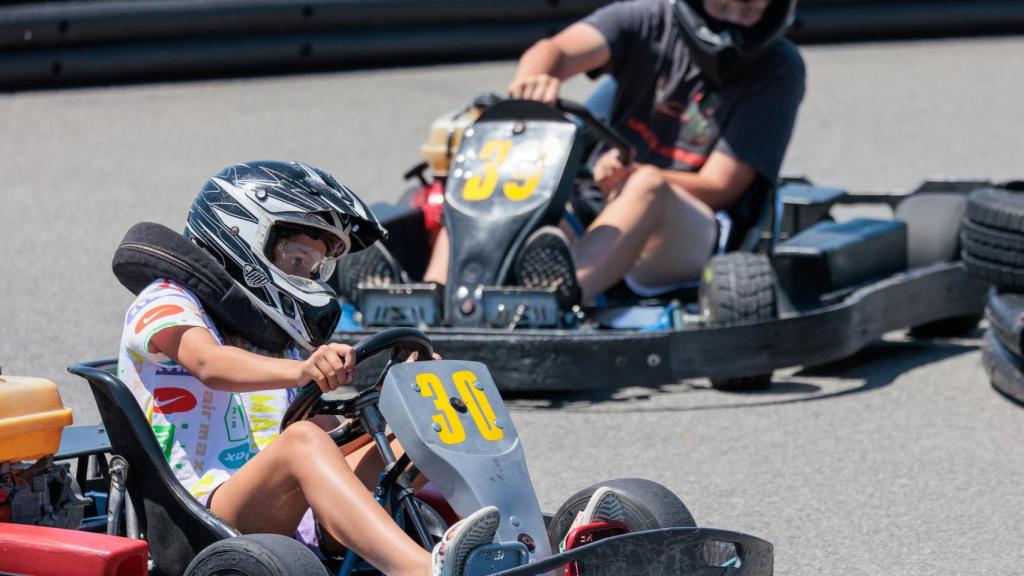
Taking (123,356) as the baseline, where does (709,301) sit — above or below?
below

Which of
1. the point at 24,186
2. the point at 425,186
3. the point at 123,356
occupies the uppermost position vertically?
the point at 123,356

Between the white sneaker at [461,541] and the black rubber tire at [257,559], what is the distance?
8.0 inches

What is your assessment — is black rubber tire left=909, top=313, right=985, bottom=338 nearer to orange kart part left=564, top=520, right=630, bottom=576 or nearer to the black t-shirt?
the black t-shirt

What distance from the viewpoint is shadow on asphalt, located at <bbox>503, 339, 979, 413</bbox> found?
5039 mm

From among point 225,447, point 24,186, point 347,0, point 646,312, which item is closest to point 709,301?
point 646,312

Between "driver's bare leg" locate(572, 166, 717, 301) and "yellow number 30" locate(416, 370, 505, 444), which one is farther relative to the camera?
"driver's bare leg" locate(572, 166, 717, 301)

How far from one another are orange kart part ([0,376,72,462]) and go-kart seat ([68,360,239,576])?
3.1 inches

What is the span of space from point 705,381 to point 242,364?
8.88 feet

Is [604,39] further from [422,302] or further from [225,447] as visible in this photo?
[225,447]

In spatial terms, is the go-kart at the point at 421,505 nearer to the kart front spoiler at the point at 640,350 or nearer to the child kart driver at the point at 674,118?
the kart front spoiler at the point at 640,350

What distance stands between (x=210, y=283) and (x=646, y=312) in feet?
8.01

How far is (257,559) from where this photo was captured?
105 inches

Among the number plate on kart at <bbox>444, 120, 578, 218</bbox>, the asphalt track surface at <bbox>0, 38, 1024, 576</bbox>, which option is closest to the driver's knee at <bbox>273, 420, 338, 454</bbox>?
the asphalt track surface at <bbox>0, 38, 1024, 576</bbox>

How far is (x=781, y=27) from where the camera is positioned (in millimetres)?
5516
